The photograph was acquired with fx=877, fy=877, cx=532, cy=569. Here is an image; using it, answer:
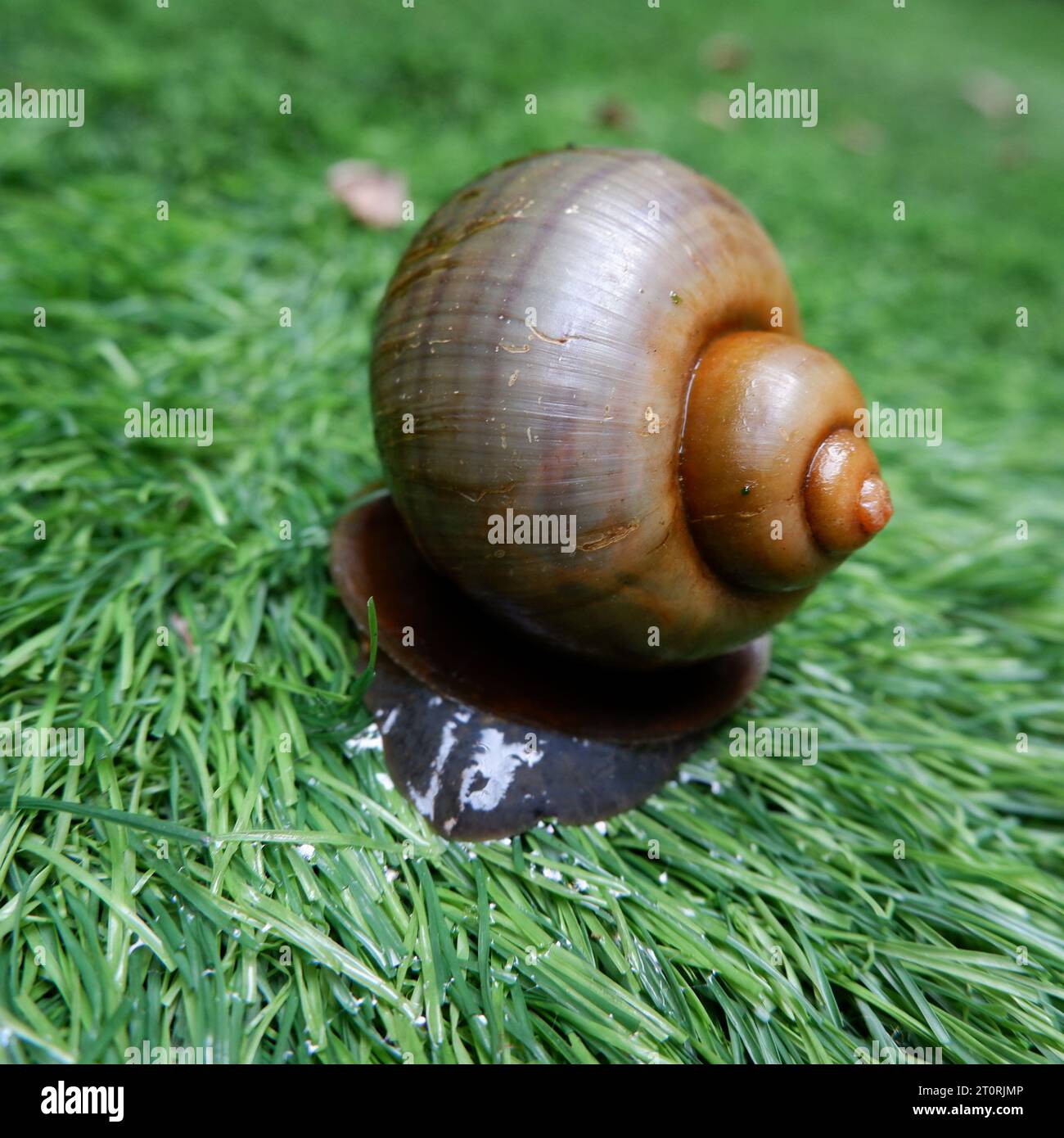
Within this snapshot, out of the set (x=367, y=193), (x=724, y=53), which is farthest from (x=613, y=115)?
(x=724, y=53)

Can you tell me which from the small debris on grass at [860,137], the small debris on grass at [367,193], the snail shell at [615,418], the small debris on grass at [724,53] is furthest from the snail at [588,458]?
the small debris on grass at [724,53]

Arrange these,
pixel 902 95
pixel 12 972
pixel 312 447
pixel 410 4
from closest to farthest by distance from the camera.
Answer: pixel 12 972, pixel 312 447, pixel 410 4, pixel 902 95

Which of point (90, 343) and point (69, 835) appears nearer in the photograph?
point (69, 835)

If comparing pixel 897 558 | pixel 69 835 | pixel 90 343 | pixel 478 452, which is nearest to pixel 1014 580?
pixel 897 558

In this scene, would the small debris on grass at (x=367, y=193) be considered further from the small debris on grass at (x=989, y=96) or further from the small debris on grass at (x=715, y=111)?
the small debris on grass at (x=989, y=96)

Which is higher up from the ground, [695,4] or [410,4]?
[695,4]

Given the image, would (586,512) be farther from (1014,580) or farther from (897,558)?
(1014,580)
